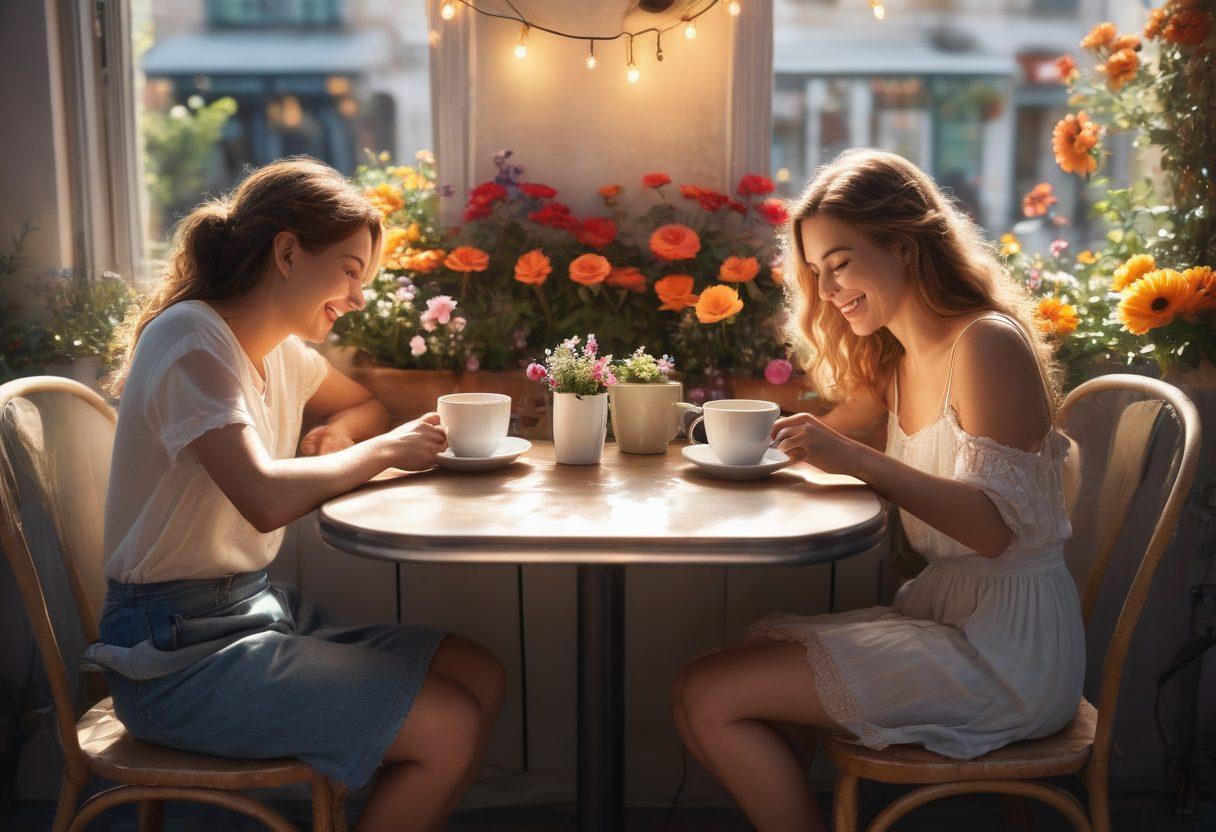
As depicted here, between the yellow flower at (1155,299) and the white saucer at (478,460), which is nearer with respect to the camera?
the white saucer at (478,460)

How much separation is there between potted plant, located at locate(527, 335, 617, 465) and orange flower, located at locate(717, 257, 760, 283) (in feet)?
1.78

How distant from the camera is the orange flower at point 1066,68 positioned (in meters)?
2.62

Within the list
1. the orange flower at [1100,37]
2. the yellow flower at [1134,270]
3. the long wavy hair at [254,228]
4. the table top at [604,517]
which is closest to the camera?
the table top at [604,517]

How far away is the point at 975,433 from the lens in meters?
1.67

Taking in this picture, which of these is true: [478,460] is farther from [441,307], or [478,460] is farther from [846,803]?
[846,803]

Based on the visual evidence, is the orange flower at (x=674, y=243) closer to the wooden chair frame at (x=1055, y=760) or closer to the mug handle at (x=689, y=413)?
the mug handle at (x=689, y=413)

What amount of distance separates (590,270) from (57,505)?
3.49ft

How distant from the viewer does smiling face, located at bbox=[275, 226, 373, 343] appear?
70.2 inches

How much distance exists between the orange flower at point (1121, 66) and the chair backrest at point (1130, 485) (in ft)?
2.93

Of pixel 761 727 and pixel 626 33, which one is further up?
pixel 626 33

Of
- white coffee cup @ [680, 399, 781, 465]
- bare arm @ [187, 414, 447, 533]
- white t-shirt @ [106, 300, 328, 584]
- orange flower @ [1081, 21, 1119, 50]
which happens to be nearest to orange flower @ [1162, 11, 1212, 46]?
orange flower @ [1081, 21, 1119, 50]

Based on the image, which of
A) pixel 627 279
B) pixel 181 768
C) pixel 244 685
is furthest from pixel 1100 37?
pixel 181 768

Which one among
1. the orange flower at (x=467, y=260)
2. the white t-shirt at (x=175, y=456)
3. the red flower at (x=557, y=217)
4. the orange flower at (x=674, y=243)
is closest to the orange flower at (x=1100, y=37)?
the orange flower at (x=674, y=243)

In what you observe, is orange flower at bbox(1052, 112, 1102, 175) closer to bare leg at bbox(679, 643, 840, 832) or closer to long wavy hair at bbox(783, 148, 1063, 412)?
long wavy hair at bbox(783, 148, 1063, 412)
